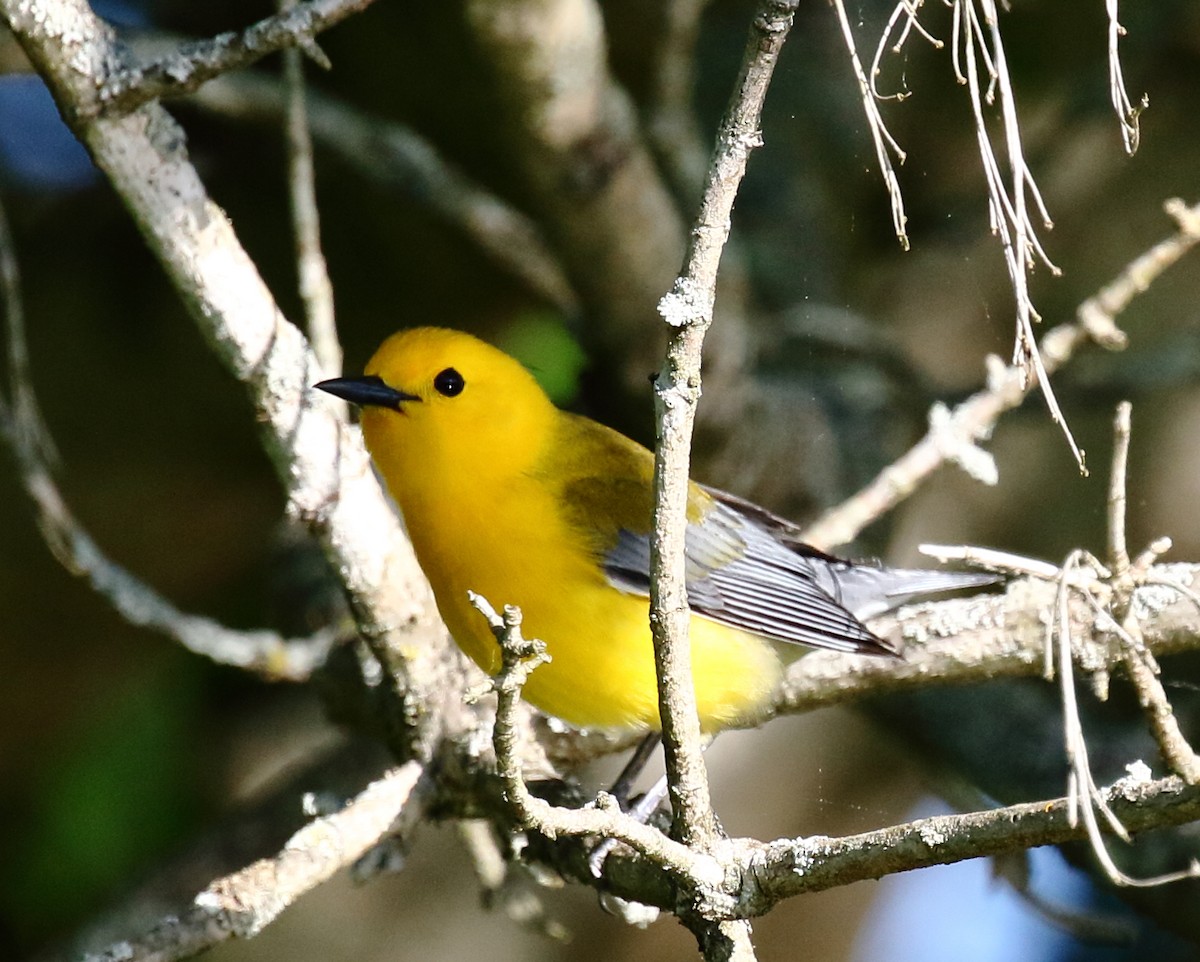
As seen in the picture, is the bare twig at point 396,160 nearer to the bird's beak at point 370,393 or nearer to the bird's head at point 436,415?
the bird's head at point 436,415

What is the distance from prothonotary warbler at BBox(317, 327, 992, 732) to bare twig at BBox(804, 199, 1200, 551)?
11.7 inches

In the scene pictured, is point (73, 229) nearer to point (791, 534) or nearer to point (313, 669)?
point (313, 669)

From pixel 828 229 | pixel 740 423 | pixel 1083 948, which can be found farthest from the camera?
pixel 828 229

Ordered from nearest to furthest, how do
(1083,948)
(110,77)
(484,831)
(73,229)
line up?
1. (110,77)
2. (484,831)
3. (1083,948)
4. (73,229)

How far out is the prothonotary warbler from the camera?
10.6 feet

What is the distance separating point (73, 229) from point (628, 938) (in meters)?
3.15

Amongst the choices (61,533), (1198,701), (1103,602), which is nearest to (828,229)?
(1198,701)

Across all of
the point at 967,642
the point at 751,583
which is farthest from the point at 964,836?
the point at 751,583

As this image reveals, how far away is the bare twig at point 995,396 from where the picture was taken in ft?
10.9

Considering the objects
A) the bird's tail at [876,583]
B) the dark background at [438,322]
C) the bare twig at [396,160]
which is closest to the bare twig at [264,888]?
the bird's tail at [876,583]

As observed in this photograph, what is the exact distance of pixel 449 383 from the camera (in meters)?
3.56

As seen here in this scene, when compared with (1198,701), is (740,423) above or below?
above

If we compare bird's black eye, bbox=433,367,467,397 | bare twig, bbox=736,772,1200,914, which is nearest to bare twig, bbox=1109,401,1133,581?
bare twig, bbox=736,772,1200,914

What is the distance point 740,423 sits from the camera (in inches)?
173
